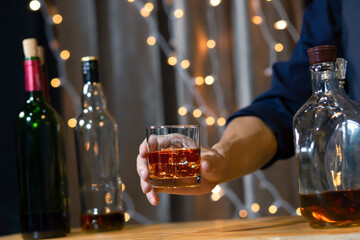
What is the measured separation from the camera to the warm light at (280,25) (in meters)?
2.00

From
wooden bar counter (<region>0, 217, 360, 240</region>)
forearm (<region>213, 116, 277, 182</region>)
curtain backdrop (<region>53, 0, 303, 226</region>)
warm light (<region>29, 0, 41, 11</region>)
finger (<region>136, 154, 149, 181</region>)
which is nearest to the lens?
wooden bar counter (<region>0, 217, 360, 240</region>)

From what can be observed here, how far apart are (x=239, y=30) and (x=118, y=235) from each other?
1290 mm

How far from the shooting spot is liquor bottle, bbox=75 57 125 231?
3.55 ft

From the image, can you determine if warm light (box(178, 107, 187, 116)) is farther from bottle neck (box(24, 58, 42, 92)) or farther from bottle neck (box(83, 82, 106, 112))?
bottle neck (box(24, 58, 42, 92))

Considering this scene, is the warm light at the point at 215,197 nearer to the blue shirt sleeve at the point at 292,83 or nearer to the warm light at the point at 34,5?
the blue shirt sleeve at the point at 292,83

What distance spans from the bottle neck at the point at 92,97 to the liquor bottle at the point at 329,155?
21.3 inches

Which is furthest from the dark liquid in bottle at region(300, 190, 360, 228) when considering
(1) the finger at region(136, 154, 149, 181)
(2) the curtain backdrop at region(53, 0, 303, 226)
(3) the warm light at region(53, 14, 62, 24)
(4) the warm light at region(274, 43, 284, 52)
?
(3) the warm light at region(53, 14, 62, 24)

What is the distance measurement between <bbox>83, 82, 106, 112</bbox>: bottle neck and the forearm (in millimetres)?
299

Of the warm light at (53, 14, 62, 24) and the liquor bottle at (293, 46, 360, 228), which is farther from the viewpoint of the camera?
the warm light at (53, 14, 62, 24)

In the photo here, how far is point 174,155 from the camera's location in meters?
0.77

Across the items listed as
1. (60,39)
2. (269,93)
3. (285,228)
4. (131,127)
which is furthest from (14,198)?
(285,228)

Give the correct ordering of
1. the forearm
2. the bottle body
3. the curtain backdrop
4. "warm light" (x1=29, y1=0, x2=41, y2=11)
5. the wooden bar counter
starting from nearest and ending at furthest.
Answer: the wooden bar counter, the bottle body, the forearm, "warm light" (x1=29, y1=0, x2=41, y2=11), the curtain backdrop

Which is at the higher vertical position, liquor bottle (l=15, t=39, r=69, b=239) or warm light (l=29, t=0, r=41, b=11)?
warm light (l=29, t=0, r=41, b=11)

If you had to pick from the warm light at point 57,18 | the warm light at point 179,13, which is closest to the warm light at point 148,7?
the warm light at point 179,13
